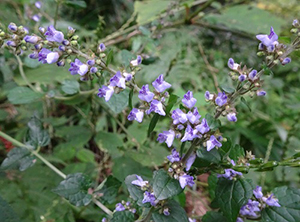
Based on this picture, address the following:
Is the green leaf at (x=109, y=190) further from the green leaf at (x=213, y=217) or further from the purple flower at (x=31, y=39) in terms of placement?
the purple flower at (x=31, y=39)

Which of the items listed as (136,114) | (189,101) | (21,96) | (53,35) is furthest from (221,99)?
(21,96)

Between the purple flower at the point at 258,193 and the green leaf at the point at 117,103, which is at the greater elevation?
the green leaf at the point at 117,103

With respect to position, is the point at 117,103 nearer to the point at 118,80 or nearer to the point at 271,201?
the point at 118,80

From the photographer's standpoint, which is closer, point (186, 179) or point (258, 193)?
point (186, 179)

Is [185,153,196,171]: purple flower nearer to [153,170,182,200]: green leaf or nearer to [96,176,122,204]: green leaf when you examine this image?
[153,170,182,200]: green leaf

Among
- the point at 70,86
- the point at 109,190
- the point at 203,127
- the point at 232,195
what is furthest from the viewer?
the point at 70,86

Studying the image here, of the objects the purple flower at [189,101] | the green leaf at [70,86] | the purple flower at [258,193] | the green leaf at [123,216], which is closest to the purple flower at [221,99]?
the purple flower at [189,101]
